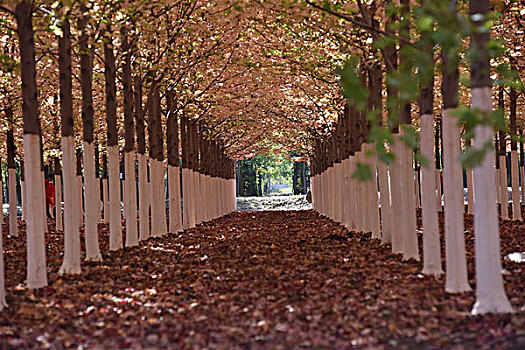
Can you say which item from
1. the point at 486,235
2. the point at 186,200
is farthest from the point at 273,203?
the point at 486,235

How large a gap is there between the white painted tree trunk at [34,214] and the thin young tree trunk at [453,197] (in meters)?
5.11

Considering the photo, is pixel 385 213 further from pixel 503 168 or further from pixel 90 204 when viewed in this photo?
pixel 503 168

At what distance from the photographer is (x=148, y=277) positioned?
984 cm

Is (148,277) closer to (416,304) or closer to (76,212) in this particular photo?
(76,212)

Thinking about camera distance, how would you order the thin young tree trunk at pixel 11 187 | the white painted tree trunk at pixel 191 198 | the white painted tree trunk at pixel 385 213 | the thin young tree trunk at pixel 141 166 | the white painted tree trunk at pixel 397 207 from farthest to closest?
the white painted tree trunk at pixel 191 198
the thin young tree trunk at pixel 11 187
the thin young tree trunk at pixel 141 166
the white painted tree trunk at pixel 385 213
the white painted tree trunk at pixel 397 207

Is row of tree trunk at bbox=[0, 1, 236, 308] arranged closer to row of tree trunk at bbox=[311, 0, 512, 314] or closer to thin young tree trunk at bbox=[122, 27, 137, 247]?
thin young tree trunk at bbox=[122, 27, 137, 247]

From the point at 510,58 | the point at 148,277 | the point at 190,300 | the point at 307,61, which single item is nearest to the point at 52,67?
the point at 307,61

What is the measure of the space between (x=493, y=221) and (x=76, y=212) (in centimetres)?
625

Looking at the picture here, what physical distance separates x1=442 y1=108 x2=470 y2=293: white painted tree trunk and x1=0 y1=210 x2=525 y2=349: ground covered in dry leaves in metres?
0.24

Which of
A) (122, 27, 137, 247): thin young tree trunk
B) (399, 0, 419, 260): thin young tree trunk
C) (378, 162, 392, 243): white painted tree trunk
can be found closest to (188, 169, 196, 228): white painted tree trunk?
(122, 27, 137, 247): thin young tree trunk

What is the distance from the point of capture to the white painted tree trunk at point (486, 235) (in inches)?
249

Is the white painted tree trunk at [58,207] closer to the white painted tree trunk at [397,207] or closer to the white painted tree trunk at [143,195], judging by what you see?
the white painted tree trunk at [143,195]

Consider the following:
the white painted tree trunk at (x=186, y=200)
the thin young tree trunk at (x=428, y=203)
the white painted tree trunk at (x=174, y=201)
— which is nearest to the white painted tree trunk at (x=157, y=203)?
the white painted tree trunk at (x=174, y=201)

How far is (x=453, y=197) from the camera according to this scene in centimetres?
753
